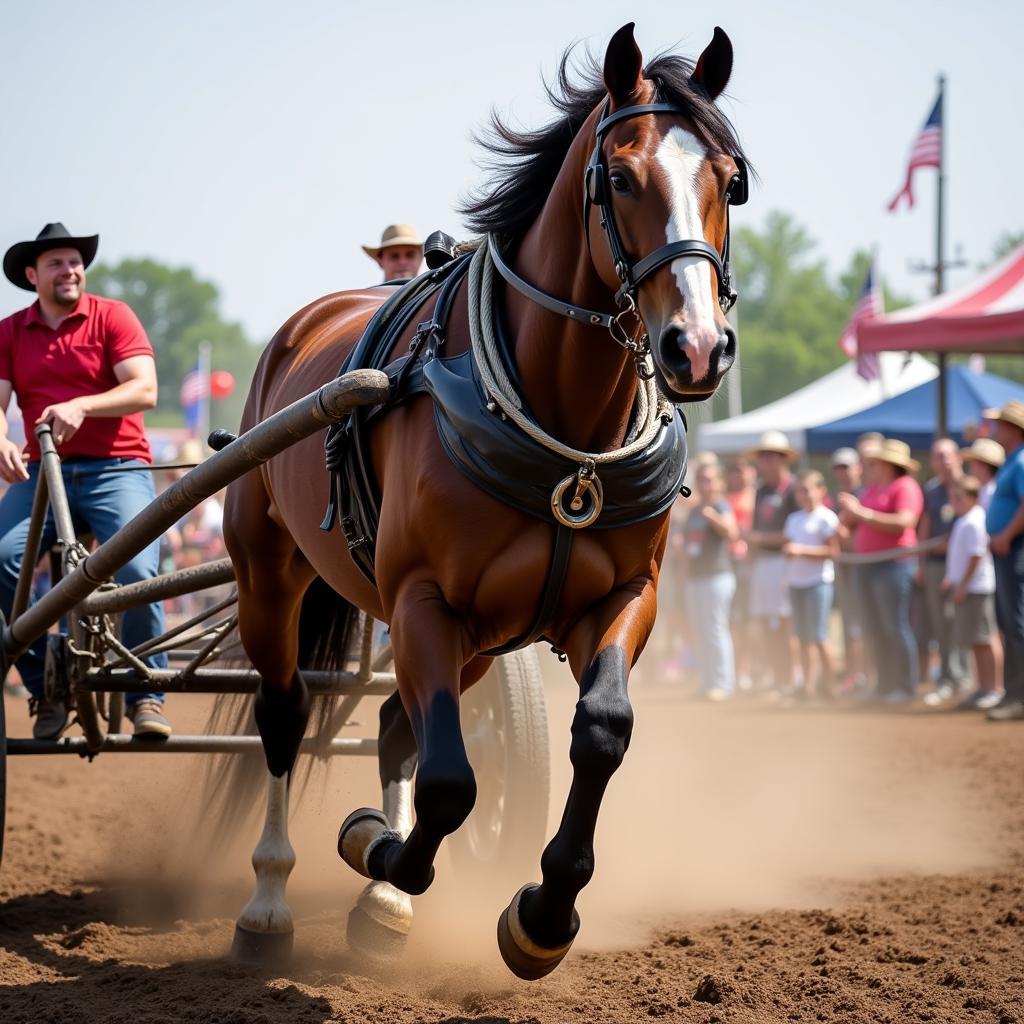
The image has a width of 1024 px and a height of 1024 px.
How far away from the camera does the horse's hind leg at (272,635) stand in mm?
4598

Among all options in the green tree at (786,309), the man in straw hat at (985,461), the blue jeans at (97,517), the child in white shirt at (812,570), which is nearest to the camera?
the blue jeans at (97,517)

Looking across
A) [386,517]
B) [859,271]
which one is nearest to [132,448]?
[386,517]

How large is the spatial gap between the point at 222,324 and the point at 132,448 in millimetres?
121077

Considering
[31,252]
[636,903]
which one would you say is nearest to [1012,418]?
[636,903]

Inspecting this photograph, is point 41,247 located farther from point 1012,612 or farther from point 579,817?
point 1012,612

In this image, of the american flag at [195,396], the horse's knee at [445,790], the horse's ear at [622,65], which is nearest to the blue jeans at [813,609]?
the horse's knee at [445,790]

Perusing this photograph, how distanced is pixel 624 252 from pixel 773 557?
954 centimetres

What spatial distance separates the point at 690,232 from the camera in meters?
2.76

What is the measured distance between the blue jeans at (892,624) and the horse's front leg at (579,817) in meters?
8.33

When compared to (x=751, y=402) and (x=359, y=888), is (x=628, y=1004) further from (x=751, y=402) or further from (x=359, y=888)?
(x=751, y=402)

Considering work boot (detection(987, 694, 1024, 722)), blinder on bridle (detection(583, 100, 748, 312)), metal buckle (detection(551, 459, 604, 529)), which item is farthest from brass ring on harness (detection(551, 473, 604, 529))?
work boot (detection(987, 694, 1024, 722))

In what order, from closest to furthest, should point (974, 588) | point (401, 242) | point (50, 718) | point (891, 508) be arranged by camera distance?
point (50, 718), point (401, 242), point (974, 588), point (891, 508)

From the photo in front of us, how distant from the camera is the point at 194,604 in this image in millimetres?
13547

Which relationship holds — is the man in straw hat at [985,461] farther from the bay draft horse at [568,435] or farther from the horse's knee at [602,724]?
the horse's knee at [602,724]
